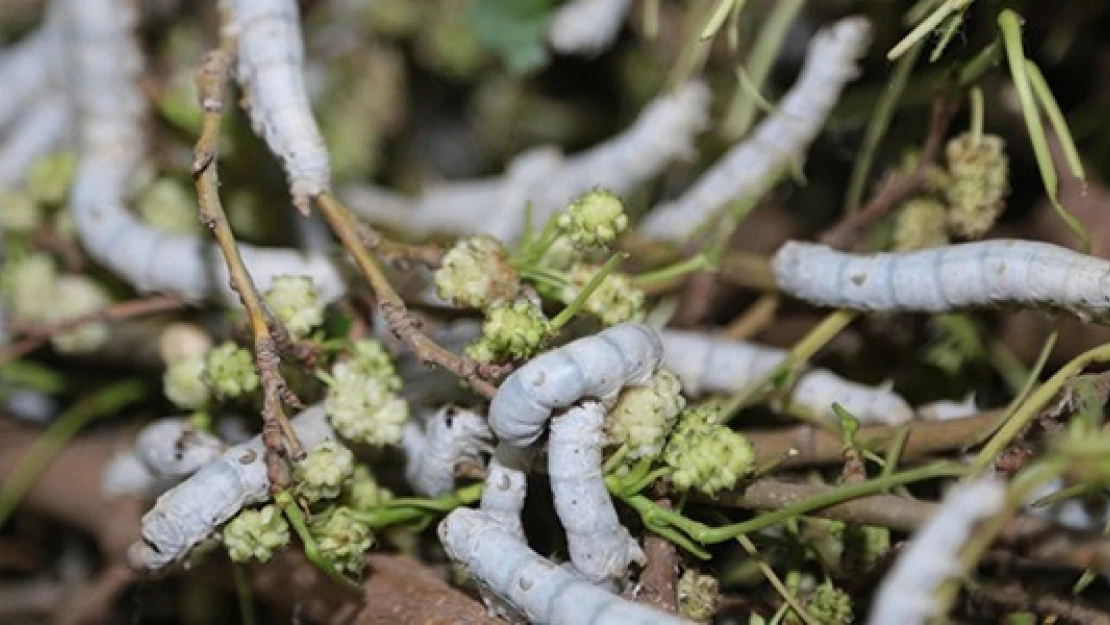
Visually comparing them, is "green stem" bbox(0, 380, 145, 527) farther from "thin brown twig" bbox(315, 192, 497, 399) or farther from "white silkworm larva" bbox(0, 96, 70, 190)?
"thin brown twig" bbox(315, 192, 497, 399)

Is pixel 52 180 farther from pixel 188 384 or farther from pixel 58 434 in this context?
pixel 188 384

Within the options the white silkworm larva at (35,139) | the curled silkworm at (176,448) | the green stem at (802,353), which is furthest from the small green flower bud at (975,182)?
the white silkworm larva at (35,139)

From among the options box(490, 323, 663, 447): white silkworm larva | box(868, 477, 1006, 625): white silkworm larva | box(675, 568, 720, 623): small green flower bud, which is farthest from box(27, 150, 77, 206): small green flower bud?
box(868, 477, 1006, 625): white silkworm larva

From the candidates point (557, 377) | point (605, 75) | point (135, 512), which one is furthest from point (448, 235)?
point (557, 377)

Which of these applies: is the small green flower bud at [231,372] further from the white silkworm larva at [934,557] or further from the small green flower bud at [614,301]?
the white silkworm larva at [934,557]

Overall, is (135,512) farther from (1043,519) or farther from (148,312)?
(1043,519)

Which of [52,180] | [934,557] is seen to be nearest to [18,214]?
[52,180]

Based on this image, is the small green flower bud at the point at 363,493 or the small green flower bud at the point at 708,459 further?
the small green flower bud at the point at 363,493
